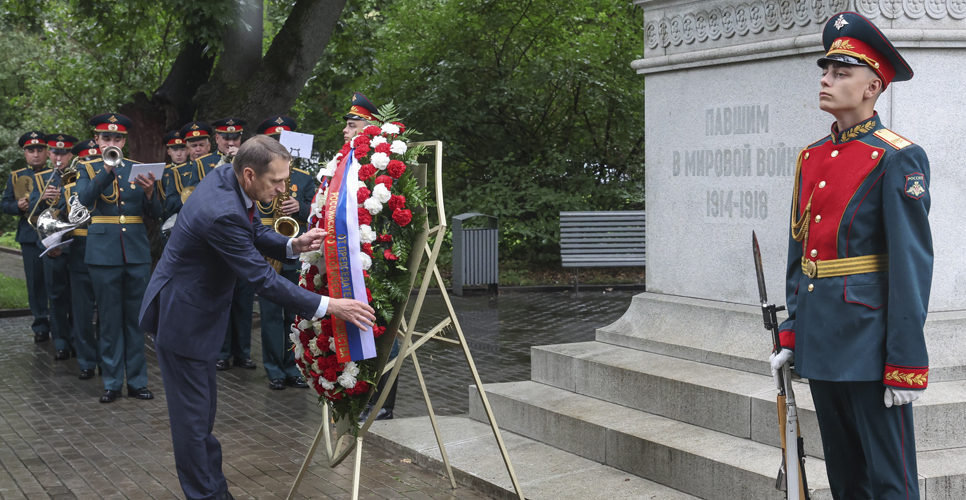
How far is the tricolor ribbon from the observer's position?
4387 millimetres

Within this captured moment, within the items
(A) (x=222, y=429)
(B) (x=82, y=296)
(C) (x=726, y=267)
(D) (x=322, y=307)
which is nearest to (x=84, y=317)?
(B) (x=82, y=296)

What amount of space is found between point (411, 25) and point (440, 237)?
1281 centimetres

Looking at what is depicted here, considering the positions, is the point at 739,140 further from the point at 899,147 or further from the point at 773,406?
the point at 899,147

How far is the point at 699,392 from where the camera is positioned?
5363 millimetres

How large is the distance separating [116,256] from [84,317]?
0.90 meters

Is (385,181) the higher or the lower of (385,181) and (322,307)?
the higher

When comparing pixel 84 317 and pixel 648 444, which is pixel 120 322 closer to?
pixel 84 317

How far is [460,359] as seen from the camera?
955 cm

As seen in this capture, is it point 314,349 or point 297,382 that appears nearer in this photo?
point 314,349

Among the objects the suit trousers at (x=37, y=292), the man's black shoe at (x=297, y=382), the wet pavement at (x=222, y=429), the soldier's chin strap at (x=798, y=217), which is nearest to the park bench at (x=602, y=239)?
the wet pavement at (x=222, y=429)

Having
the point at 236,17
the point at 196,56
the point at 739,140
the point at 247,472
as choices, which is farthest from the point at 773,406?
the point at 196,56

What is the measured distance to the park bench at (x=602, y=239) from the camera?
576 inches

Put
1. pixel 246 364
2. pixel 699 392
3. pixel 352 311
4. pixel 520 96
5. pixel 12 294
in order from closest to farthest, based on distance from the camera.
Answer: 1. pixel 352 311
2. pixel 699 392
3. pixel 246 364
4. pixel 12 294
5. pixel 520 96

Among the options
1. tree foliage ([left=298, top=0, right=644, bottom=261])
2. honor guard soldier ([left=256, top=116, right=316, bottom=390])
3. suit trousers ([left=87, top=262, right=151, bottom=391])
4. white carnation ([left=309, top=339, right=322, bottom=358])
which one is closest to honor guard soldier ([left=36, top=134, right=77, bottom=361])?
suit trousers ([left=87, top=262, right=151, bottom=391])
